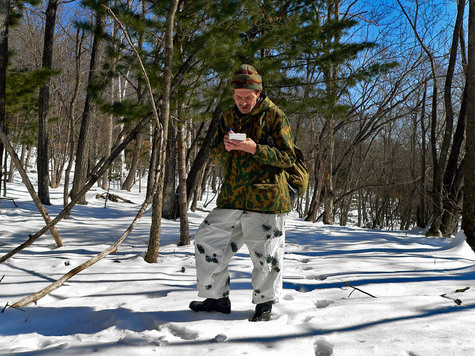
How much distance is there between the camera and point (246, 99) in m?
1.94

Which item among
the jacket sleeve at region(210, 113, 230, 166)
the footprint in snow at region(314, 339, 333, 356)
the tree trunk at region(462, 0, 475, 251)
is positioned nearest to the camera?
the footprint in snow at region(314, 339, 333, 356)

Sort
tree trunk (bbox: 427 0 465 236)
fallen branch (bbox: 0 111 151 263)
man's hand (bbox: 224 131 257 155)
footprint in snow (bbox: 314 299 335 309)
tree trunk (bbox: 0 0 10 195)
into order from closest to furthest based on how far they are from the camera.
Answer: man's hand (bbox: 224 131 257 155) → footprint in snow (bbox: 314 299 335 309) → fallen branch (bbox: 0 111 151 263) → tree trunk (bbox: 0 0 10 195) → tree trunk (bbox: 427 0 465 236)

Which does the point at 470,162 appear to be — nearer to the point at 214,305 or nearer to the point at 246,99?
the point at 246,99

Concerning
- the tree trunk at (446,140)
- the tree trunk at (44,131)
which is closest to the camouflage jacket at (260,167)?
the tree trunk at (446,140)

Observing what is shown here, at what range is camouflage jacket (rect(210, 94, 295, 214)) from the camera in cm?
188

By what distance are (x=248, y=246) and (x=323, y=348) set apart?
0.66m

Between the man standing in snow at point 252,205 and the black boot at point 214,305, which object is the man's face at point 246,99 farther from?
the black boot at point 214,305

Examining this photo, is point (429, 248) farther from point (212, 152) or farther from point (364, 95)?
point (364, 95)

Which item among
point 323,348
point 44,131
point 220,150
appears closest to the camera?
point 323,348

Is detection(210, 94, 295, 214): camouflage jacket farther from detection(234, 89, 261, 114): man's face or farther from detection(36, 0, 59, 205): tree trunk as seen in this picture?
detection(36, 0, 59, 205): tree trunk

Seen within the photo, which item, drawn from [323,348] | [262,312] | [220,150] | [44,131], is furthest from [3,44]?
[44,131]

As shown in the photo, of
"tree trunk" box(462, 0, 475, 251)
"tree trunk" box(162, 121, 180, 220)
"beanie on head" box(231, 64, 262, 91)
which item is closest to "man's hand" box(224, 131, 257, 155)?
"beanie on head" box(231, 64, 262, 91)

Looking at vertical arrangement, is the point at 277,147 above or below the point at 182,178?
above

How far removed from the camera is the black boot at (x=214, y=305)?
205cm
